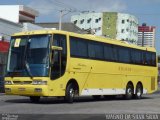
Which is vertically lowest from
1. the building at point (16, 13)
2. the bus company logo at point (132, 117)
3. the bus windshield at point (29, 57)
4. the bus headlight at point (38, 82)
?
the bus company logo at point (132, 117)

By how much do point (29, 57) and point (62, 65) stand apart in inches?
63.7

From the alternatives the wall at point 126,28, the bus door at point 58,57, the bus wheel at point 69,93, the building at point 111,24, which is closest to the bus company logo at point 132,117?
the bus door at point 58,57

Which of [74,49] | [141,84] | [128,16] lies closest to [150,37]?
[128,16]

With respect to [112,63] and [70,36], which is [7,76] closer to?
Result: [70,36]

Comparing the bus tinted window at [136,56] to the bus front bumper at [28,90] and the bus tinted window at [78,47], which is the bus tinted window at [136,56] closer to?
the bus tinted window at [78,47]

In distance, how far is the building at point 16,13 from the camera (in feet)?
171

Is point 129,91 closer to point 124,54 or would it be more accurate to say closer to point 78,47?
point 124,54

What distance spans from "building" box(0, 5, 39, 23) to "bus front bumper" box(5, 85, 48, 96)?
2817 cm

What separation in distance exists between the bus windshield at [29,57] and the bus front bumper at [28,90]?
547 mm

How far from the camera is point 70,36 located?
24.7 metres

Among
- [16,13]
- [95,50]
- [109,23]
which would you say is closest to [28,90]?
[95,50]

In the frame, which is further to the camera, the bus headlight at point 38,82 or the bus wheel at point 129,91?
the bus wheel at point 129,91

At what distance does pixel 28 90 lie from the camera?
2305 cm

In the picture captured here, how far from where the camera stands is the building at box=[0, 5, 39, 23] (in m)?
52.1
